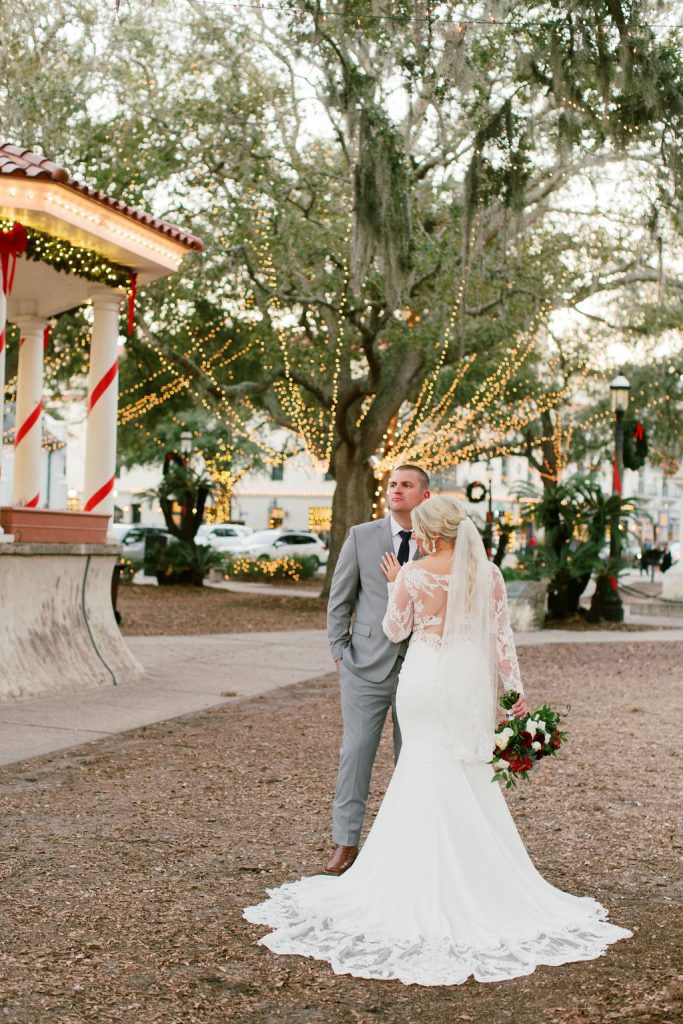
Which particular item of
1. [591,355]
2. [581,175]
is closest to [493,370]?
[581,175]

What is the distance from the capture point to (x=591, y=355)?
33969mm

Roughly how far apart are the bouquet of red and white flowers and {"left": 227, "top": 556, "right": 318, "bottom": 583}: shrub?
28190 millimetres

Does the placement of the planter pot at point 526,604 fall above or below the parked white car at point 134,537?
below

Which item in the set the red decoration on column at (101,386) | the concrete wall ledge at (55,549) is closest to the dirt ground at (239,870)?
the concrete wall ledge at (55,549)

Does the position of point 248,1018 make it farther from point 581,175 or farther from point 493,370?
point 493,370

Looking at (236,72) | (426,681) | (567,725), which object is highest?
(236,72)

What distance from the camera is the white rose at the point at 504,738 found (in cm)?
468

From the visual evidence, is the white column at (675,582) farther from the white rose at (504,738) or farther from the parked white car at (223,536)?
the white rose at (504,738)

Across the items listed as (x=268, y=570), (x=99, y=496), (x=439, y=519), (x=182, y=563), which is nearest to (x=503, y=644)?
(x=439, y=519)

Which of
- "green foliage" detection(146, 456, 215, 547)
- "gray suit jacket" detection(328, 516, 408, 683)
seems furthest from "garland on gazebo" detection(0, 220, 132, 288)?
"green foliage" detection(146, 456, 215, 547)

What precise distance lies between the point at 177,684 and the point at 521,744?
736 cm

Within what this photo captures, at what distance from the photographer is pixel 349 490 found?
23.9m

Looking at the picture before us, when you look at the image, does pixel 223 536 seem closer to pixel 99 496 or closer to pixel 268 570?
pixel 268 570

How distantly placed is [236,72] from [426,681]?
16362mm
